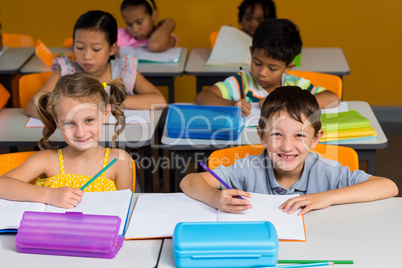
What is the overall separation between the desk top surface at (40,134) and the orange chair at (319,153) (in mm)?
405

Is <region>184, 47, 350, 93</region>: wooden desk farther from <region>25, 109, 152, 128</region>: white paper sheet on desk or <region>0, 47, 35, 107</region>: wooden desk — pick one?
<region>0, 47, 35, 107</region>: wooden desk

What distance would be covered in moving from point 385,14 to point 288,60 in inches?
84.6

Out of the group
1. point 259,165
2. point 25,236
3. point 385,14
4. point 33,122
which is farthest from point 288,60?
point 385,14

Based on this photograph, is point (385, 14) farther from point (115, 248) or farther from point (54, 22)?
point (115, 248)

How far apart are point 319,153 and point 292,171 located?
180 millimetres

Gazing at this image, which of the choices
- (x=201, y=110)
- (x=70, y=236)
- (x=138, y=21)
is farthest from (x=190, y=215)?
(x=138, y=21)

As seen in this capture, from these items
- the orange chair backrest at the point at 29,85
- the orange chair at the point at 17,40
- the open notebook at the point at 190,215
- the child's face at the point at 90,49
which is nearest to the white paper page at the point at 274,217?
the open notebook at the point at 190,215

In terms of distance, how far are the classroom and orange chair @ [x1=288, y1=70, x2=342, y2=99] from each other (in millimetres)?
127

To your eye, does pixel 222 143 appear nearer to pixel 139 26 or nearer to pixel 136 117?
pixel 136 117

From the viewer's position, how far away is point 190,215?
1557mm

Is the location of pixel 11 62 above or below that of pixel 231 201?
below

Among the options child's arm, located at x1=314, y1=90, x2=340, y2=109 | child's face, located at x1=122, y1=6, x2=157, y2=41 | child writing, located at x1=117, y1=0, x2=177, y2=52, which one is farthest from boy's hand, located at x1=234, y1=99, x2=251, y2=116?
child's face, located at x1=122, y1=6, x2=157, y2=41

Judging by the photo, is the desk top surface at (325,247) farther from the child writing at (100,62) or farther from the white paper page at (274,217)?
the child writing at (100,62)

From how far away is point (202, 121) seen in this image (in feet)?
7.39
